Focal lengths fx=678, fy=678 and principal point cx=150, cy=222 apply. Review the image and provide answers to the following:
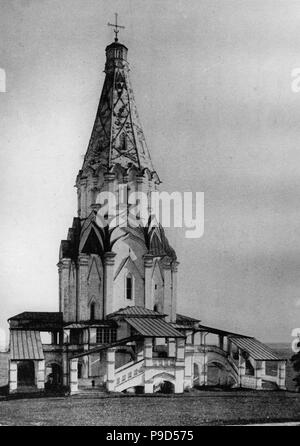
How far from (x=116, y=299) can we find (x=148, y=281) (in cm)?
165

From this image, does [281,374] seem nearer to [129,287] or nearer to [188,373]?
[188,373]

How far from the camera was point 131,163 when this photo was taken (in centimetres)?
3138

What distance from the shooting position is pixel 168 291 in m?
30.8

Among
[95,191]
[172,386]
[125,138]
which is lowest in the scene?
[172,386]

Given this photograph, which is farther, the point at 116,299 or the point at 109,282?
the point at 116,299

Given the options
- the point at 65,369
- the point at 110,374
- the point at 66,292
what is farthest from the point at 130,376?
the point at 66,292

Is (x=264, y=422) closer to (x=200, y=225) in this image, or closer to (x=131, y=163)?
(x=200, y=225)

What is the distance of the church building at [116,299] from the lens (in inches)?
1105

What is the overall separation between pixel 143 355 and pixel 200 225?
5381 millimetres

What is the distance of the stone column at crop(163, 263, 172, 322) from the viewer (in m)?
30.7

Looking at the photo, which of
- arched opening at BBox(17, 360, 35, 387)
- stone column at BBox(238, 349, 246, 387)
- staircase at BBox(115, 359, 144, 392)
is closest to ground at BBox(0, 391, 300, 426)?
staircase at BBox(115, 359, 144, 392)

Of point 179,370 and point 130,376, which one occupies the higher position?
point 179,370

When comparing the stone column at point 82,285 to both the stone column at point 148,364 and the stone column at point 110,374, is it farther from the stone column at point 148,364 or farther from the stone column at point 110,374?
the stone column at point 148,364
